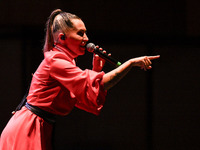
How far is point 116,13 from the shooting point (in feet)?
7.62

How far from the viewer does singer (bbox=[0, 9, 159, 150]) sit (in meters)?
1.11

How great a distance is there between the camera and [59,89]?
1203 millimetres

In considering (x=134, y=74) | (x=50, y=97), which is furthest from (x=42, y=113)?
(x=134, y=74)

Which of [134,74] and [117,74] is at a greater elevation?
[117,74]

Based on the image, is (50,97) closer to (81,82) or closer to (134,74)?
(81,82)

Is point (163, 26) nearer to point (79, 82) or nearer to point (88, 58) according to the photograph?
point (88, 58)

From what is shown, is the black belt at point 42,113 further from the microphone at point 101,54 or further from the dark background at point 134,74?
the dark background at point 134,74

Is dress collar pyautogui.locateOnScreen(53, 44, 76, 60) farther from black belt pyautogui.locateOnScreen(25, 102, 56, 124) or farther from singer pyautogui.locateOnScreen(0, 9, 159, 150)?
black belt pyautogui.locateOnScreen(25, 102, 56, 124)

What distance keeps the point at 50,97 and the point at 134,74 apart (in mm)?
1354

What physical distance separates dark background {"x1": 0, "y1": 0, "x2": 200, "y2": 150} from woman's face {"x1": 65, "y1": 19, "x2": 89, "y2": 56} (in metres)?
0.99

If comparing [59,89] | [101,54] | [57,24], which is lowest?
[59,89]

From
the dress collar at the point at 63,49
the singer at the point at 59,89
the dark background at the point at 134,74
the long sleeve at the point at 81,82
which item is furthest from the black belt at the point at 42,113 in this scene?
the dark background at the point at 134,74

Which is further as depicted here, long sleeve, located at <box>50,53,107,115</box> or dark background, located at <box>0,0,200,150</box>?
dark background, located at <box>0,0,200,150</box>

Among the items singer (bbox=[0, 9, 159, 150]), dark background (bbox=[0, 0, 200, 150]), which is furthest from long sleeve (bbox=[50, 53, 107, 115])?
dark background (bbox=[0, 0, 200, 150])
